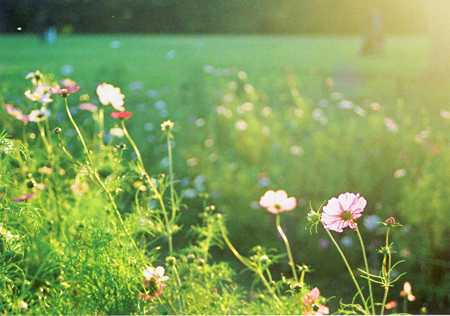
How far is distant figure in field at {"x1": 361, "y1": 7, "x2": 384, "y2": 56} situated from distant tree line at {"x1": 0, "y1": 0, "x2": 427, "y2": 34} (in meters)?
0.27

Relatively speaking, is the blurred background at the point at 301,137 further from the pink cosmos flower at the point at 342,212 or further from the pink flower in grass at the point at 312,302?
the pink cosmos flower at the point at 342,212

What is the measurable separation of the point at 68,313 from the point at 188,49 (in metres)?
6.74

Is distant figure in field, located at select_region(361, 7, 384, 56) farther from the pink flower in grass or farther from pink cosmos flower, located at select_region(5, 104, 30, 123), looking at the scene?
the pink flower in grass

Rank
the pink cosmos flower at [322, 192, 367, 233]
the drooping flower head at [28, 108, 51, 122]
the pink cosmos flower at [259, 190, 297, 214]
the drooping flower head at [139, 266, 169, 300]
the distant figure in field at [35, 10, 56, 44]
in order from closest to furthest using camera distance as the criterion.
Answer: the pink cosmos flower at [322, 192, 367, 233], the drooping flower head at [139, 266, 169, 300], the pink cosmos flower at [259, 190, 297, 214], the drooping flower head at [28, 108, 51, 122], the distant figure in field at [35, 10, 56, 44]

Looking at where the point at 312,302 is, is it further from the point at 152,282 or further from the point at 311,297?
the point at 152,282

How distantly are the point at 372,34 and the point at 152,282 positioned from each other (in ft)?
24.5

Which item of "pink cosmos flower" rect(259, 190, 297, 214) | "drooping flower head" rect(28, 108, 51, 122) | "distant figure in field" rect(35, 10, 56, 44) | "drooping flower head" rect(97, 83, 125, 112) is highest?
"drooping flower head" rect(97, 83, 125, 112)

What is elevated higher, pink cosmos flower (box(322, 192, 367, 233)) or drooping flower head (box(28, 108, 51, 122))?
pink cosmos flower (box(322, 192, 367, 233))

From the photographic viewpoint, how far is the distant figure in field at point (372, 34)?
7617 mm

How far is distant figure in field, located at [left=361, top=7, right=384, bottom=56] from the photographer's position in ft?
25.0

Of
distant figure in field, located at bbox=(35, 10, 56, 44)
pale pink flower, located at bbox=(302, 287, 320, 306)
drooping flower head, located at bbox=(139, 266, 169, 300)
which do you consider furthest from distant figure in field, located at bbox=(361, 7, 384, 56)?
drooping flower head, located at bbox=(139, 266, 169, 300)

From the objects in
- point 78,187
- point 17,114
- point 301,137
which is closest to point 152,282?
point 78,187

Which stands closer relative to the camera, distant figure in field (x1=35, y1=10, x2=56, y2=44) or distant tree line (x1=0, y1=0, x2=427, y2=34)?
distant tree line (x1=0, y1=0, x2=427, y2=34)

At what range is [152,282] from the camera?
1.16 meters
